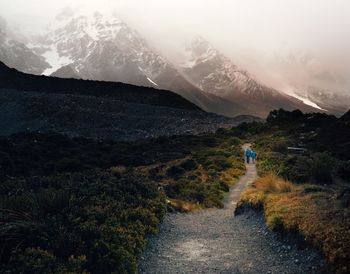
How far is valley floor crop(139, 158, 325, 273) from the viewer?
40.5 ft

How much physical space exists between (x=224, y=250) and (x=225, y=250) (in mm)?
28

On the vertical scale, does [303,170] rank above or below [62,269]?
above

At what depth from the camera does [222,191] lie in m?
27.4

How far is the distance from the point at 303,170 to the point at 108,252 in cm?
1475

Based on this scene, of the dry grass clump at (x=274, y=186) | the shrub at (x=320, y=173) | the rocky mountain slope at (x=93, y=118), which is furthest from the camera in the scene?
the rocky mountain slope at (x=93, y=118)

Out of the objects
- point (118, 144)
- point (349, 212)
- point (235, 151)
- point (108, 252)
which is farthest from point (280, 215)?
point (118, 144)

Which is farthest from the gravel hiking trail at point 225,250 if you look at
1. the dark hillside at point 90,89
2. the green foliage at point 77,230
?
the dark hillside at point 90,89

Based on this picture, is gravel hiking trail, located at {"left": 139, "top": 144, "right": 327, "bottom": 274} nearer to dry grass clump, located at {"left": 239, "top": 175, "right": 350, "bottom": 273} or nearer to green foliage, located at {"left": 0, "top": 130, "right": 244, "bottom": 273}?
dry grass clump, located at {"left": 239, "top": 175, "right": 350, "bottom": 273}

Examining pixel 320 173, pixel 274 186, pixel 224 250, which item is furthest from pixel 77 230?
pixel 320 173

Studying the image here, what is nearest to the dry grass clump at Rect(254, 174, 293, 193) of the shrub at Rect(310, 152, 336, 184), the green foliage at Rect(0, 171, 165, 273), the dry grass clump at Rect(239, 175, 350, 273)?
the dry grass clump at Rect(239, 175, 350, 273)

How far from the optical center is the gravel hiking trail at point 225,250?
12.3 metres

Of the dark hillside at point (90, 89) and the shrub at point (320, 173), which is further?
the dark hillside at point (90, 89)

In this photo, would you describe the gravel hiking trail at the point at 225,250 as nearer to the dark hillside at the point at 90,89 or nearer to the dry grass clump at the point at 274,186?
the dry grass clump at the point at 274,186

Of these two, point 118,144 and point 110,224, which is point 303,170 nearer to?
point 110,224
